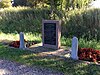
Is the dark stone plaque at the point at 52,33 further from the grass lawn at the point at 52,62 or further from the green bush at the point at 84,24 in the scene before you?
the green bush at the point at 84,24

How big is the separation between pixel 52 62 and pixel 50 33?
6.61ft

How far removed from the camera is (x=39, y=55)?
889 centimetres

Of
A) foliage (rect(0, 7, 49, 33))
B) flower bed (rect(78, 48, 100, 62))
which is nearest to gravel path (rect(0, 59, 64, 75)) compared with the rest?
flower bed (rect(78, 48, 100, 62))

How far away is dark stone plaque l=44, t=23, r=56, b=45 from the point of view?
31.8 ft

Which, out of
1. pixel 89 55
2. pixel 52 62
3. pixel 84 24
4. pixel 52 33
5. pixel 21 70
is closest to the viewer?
pixel 21 70

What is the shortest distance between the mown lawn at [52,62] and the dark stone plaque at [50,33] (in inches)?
40.0

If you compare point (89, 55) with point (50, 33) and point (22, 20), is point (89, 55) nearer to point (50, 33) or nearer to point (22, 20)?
point (50, 33)

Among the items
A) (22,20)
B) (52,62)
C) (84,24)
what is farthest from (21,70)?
(22,20)

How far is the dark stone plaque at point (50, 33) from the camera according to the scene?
31.8 feet

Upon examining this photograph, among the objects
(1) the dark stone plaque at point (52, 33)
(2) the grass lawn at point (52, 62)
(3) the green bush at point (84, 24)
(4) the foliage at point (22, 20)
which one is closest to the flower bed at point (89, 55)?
(2) the grass lawn at point (52, 62)

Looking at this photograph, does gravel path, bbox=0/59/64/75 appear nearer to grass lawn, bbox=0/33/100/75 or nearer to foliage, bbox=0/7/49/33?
grass lawn, bbox=0/33/100/75

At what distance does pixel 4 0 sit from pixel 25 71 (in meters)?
32.0

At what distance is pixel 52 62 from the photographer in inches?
318

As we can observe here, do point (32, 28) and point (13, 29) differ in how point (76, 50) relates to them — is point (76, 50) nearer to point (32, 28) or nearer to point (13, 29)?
point (32, 28)
